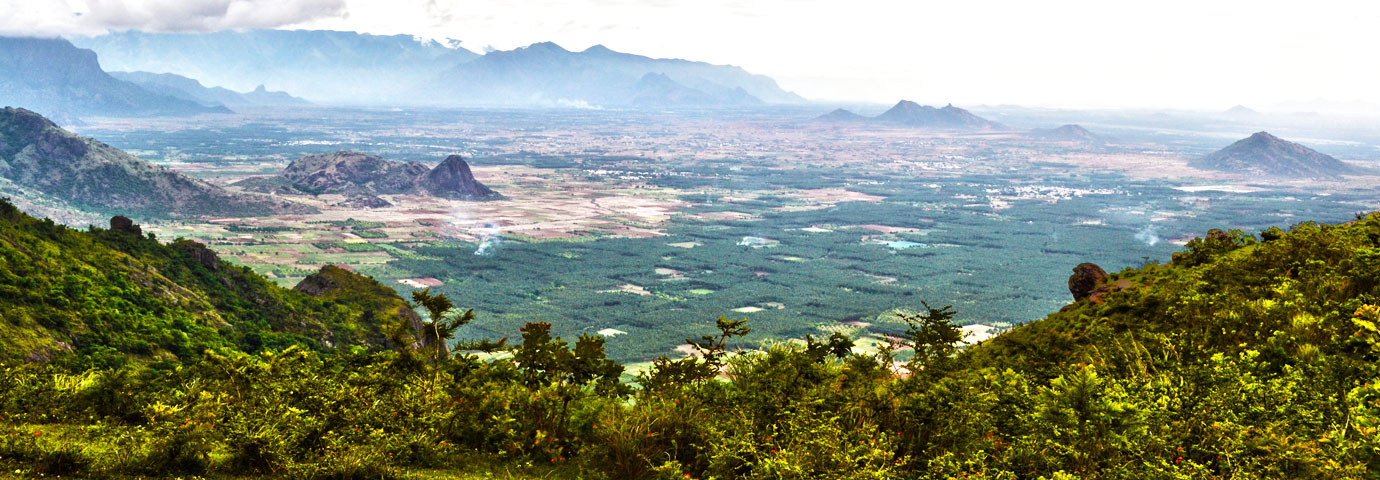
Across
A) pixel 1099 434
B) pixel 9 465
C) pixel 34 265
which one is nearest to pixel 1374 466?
pixel 1099 434

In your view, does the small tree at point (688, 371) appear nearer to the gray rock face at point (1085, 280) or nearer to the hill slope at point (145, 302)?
the hill slope at point (145, 302)

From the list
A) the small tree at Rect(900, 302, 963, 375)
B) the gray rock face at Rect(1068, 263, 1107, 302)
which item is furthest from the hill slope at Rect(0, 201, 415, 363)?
the gray rock face at Rect(1068, 263, 1107, 302)

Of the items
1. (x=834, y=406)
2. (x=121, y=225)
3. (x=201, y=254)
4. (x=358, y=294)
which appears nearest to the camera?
(x=834, y=406)

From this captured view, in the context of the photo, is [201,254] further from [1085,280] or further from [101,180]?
[101,180]

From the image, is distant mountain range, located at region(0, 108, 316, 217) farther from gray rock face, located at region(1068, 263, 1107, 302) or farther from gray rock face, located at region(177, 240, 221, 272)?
gray rock face, located at region(1068, 263, 1107, 302)

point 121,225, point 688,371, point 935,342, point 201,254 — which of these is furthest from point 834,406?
point 121,225

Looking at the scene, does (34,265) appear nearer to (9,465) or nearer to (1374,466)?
(9,465)

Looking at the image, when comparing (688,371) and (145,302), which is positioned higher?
(688,371)
